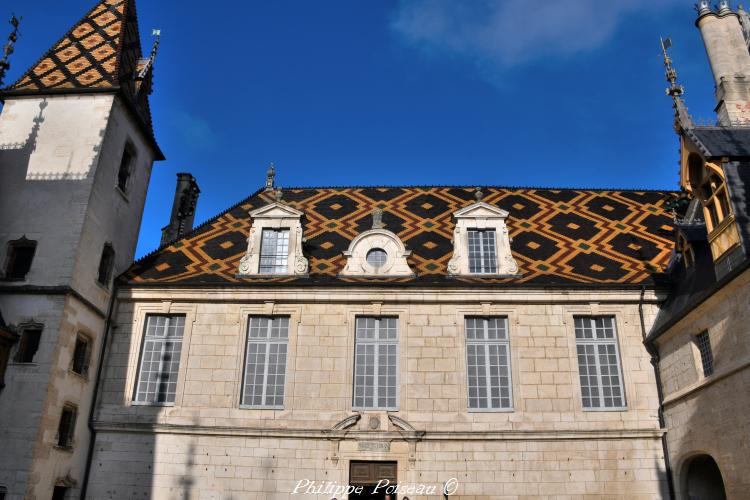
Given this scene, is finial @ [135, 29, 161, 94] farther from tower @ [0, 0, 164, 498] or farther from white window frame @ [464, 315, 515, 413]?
white window frame @ [464, 315, 515, 413]

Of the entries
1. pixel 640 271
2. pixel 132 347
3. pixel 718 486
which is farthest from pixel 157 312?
pixel 718 486

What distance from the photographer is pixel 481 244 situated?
14742 mm

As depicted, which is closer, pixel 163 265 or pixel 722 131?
pixel 722 131

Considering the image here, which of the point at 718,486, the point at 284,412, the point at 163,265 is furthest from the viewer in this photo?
the point at 163,265

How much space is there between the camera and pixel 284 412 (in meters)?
12.9

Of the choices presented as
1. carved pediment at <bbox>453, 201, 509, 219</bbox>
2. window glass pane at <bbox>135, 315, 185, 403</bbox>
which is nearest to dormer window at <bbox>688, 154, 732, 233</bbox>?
carved pediment at <bbox>453, 201, 509, 219</bbox>

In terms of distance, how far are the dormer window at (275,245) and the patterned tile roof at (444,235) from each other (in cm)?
33

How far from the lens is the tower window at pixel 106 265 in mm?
14125

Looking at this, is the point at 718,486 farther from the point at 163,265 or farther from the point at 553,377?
the point at 163,265

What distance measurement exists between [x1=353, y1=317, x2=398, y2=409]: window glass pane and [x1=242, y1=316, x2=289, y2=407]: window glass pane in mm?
1557

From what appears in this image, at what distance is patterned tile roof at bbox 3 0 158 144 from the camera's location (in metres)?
14.7

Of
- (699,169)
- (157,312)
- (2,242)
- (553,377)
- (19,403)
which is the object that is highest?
(699,169)

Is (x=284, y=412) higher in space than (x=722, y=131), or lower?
lower

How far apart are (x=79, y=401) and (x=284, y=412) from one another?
4005mm
